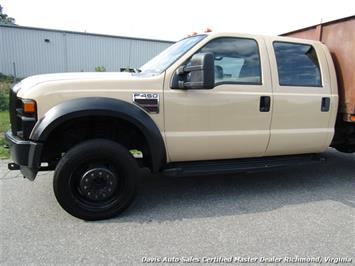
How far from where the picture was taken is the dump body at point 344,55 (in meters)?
4.18

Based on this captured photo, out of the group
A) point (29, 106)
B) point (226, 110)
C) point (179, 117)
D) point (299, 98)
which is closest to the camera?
point (29, 106)

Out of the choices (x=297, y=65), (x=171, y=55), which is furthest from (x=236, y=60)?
(x=297, y=65)

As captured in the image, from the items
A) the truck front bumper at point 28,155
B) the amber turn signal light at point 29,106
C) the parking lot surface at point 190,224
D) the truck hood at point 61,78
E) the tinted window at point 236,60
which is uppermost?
the tinted window at point 236,60

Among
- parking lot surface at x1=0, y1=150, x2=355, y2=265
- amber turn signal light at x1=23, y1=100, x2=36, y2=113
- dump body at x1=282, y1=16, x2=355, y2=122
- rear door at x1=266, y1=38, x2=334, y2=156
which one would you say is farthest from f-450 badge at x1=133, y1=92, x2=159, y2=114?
dump body at x1=282, y1=16, x2=355, y2=122

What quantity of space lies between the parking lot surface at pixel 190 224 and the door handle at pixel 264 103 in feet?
3.47

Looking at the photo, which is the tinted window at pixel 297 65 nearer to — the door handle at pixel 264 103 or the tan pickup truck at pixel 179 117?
the tan pickup truck at pixel 179 117

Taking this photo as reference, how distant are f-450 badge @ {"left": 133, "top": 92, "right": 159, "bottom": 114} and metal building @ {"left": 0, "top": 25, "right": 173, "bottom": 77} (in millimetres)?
20181

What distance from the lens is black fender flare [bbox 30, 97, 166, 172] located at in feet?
9.93

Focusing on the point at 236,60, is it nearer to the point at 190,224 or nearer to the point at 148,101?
the point at 148,101

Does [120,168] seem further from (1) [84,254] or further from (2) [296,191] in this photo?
(2) [296,191]

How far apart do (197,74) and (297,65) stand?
5.29 ft

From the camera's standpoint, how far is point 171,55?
387 cm

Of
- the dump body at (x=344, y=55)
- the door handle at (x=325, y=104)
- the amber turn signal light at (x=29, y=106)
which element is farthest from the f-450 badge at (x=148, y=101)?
the dump body at (x=344, y=55)

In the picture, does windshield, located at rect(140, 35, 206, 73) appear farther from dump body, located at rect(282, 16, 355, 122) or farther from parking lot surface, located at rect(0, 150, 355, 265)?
dump body, located at rect(282, 16, 355, 122)
